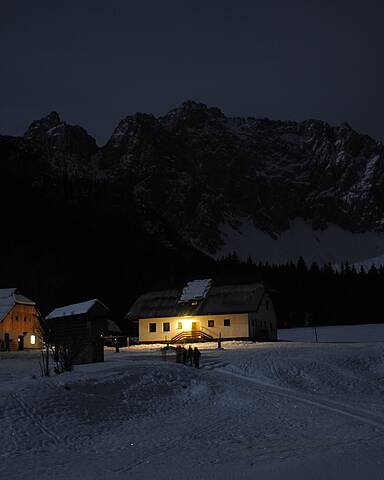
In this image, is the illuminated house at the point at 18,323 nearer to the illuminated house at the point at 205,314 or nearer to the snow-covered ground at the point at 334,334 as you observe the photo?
the illuminated house at the point at 205,314

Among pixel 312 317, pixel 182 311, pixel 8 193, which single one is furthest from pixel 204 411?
pixel 8 193

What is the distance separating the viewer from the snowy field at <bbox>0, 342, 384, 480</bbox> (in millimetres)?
14719

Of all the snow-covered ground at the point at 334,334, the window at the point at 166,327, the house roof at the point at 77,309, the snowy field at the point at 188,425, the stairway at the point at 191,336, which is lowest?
the snowy field at the point at 188,425

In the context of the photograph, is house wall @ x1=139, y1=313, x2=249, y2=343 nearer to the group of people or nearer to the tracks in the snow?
the group of people

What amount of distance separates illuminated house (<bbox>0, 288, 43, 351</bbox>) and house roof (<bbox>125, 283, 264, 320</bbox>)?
1083cm

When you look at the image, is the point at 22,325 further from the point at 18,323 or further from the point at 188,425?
the point at 188,425

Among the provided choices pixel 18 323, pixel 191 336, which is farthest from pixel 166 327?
pixel 18 323

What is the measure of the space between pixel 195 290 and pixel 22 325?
63.1 ft

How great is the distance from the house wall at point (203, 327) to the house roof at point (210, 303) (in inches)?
27.6

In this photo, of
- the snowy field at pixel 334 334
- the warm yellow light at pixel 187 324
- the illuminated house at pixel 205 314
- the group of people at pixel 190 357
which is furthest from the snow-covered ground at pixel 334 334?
the group of people at pixel 190 357

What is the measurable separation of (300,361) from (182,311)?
34.4m

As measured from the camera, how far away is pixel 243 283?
70438 millimetres

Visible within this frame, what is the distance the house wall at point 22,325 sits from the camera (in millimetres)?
62375

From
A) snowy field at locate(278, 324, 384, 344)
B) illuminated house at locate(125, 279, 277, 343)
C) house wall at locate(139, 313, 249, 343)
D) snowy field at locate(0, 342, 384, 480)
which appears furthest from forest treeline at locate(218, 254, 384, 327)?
snowy field at locate(0, 342, 384, 480)
